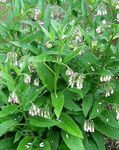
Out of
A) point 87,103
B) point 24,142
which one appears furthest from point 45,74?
point 24,142

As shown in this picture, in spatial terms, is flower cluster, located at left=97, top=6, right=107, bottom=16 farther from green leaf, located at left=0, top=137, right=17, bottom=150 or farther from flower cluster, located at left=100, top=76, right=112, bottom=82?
green leaf, located at left=0, top=137, right=17, bottom=150

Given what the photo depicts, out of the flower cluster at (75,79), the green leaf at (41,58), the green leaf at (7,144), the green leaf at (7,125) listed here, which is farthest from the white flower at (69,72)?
A: the green leaf at (7,144)

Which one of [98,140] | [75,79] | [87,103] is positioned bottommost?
[98,140]

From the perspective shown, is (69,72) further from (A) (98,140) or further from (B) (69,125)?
(A) (98,140)

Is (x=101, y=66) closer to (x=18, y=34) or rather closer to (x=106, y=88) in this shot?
(x=106, y=88)

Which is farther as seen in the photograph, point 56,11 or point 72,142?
point 56,11

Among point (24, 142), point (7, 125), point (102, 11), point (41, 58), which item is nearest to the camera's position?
point (41, 58)

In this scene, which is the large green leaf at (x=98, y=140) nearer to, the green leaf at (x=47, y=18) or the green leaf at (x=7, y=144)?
the green leaf at (x=7, y=144)
